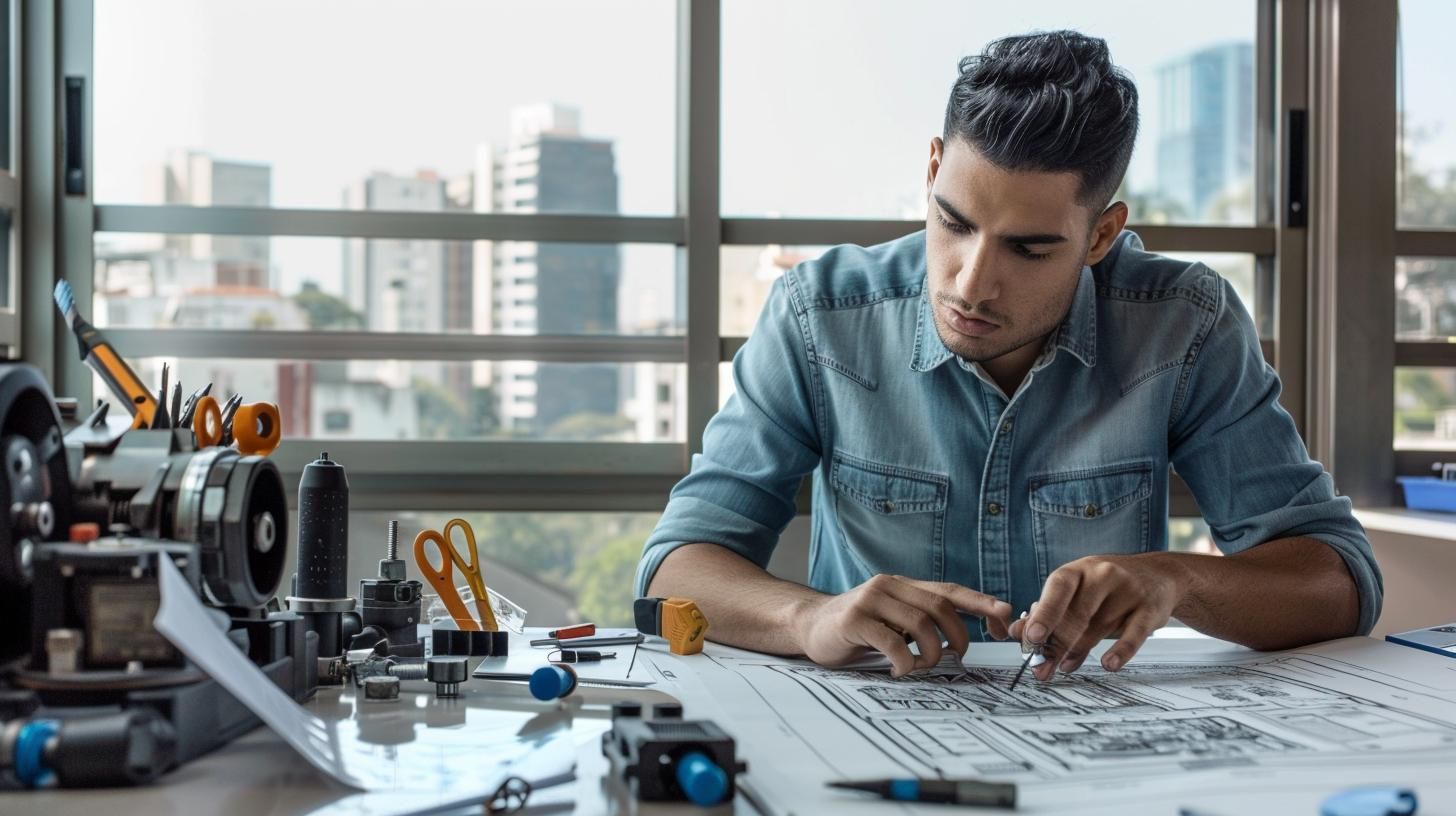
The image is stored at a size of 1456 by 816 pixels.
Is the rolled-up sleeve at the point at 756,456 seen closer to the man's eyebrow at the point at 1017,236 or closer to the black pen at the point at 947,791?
the man's eyebrow at the point at 1017,236

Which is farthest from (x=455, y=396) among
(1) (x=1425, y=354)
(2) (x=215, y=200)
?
(1) (x=1425, y=354)

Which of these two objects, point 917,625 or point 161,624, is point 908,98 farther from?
point 161,624

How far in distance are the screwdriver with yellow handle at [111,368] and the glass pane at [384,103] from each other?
175cm

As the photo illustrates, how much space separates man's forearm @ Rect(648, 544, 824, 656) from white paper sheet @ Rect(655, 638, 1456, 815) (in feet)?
0.09

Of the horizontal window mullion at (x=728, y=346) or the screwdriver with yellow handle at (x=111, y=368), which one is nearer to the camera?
the screwdriver with yellow handle at (x=111, y=368)

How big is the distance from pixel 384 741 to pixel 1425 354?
2739mm

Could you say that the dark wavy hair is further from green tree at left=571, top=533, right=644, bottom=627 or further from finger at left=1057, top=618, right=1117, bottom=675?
green tree at left=571, top=533, right=644, bottom=627

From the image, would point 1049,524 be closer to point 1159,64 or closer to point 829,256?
point 829,256

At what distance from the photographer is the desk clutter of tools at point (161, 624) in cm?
73

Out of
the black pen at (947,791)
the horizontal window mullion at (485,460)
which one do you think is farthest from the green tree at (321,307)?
the black pen at (947,791)

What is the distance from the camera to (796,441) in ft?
5.32

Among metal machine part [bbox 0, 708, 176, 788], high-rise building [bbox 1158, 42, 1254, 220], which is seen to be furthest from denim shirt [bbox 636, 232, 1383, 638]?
high-rise building [bbox 1158, 42, 1254, 220]

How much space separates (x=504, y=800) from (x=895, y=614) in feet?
1.63

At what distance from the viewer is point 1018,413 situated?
1581 millimetres
